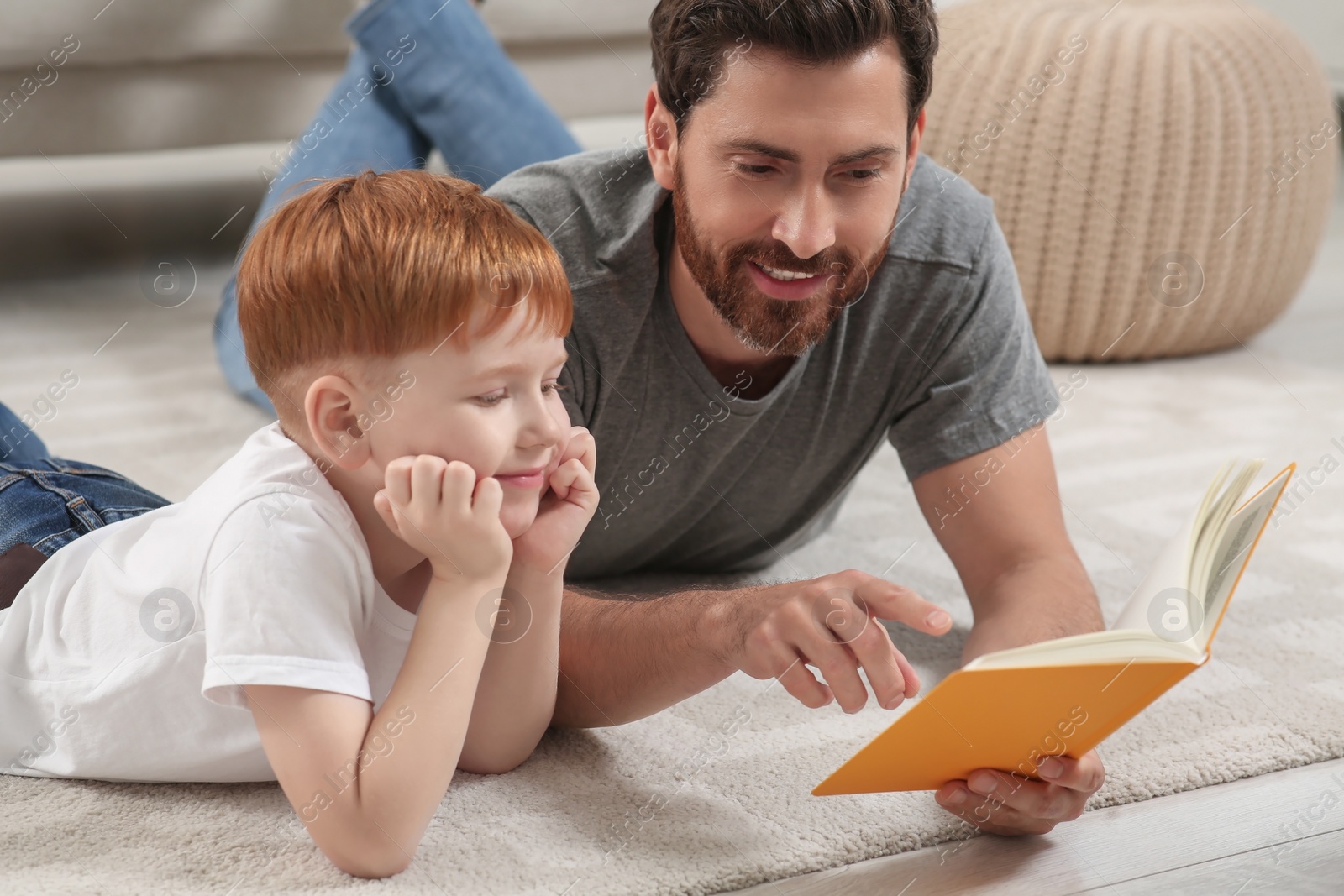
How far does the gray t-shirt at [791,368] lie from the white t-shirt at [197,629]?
0.94ft

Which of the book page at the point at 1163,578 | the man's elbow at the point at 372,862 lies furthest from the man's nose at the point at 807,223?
the man's elbow at the point at 372,862

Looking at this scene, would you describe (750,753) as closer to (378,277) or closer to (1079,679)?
(1079,679)

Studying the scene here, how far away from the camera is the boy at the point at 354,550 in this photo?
2.12 feet

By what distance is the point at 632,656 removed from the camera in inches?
32.6

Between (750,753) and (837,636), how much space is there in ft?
0.72

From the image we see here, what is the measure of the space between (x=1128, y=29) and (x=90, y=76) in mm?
1588

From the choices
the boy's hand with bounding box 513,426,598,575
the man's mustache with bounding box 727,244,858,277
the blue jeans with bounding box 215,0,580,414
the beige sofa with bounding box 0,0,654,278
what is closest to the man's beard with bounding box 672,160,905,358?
the man's mustache with bounding box 727,244,858,277

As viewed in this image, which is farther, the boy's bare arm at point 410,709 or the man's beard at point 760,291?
the man's beard at point 760,291

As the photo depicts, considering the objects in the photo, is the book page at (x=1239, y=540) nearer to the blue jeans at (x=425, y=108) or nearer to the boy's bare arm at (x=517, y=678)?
the boy's bare arm at (x=517, y=678)

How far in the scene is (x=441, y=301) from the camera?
2.19 ft

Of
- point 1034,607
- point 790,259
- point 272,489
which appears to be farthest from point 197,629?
point 1034,607

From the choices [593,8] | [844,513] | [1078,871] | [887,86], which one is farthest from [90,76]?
[1078,871]

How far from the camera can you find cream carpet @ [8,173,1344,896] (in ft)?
2.36

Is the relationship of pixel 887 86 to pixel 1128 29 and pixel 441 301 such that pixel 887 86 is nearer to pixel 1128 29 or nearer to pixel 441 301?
pixel 441 301
